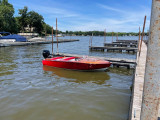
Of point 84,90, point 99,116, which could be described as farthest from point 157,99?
point 84,90

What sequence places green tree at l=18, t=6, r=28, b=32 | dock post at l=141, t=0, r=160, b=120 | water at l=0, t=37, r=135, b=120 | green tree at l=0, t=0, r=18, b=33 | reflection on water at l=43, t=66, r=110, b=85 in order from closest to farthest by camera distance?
dock post at l=141, t=0, r=160, b=120 < water at l=0, t=37, r=135, b=120 < reflection on water at l=43, t=66, r=110, b=85 < green tree at l=0, t=0, r=18, b=33 < green tree at l=18, t=6, r=28, b=32

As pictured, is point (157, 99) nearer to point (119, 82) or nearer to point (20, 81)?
point (119, 82)

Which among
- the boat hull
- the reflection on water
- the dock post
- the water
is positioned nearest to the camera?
the dock post

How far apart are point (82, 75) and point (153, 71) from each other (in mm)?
10315

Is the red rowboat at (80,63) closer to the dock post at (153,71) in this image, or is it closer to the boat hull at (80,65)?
the boat hull at (80,65)

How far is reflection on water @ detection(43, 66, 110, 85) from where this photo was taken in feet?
36.0

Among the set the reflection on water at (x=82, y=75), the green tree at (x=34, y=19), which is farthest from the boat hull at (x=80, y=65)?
the green tree at (x=34, y=19)

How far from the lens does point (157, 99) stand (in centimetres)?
199

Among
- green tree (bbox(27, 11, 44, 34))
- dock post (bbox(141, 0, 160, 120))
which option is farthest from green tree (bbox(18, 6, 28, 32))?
dock post (bbox(141, 0, 160, 120))

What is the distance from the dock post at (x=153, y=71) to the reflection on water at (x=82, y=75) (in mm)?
8323

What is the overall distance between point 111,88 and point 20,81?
6.64m

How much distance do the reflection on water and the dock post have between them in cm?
832

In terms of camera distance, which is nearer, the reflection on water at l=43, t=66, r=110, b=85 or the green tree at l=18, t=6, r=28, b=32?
the reflection on water at l=43, t=66, r=110, b=85

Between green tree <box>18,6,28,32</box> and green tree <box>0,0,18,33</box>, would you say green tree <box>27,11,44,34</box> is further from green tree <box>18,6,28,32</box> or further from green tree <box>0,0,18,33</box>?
green tree <box>0,0,18,33</box>
